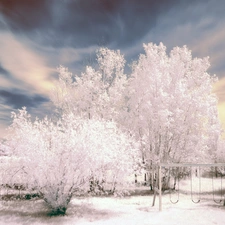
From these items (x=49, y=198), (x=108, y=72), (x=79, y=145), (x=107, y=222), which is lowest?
(x=107, y=222)

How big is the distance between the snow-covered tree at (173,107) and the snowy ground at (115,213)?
3.97m

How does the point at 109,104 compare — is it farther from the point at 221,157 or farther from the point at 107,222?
the point at 221,157

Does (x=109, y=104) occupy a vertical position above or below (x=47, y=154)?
above

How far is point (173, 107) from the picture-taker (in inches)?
690

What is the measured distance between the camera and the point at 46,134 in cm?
1239

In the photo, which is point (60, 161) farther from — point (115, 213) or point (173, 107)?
point (173, 107)

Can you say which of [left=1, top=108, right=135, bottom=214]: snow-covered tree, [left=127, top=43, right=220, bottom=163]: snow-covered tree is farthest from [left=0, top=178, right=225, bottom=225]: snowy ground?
[left=127, top=43, right=220, bottom=163]: snow-covered tree

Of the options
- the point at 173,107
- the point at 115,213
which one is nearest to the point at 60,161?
the point at 115,213

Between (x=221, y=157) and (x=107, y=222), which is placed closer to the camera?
(x=107, y=222)

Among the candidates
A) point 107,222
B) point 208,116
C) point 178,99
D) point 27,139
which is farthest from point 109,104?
point 107,222

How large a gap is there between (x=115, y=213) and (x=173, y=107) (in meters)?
8.31

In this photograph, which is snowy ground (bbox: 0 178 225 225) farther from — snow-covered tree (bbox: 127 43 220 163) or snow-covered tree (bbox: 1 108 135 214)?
snow-covered tree (bbox: 127 43 220 163)

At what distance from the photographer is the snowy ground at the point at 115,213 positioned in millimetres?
10461

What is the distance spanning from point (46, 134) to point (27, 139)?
37.7 inches
